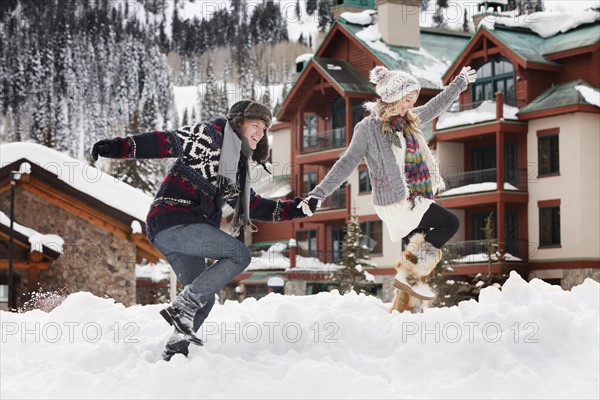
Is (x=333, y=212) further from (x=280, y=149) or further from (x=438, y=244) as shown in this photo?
(x=438, y=244)

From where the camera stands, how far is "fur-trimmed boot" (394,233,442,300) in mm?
8555

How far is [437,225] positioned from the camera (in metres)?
8.64

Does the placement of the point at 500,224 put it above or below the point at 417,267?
below

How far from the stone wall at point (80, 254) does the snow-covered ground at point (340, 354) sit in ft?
41.3

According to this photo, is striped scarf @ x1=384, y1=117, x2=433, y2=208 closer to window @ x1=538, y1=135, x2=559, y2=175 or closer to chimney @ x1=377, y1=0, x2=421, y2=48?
window @ x1=538, y1=135, x2=559, y2=175

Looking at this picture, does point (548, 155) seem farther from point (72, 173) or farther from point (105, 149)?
point (105, 149)

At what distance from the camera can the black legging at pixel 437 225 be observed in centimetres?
858

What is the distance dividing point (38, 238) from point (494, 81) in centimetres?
1875

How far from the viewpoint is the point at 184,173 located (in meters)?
7.21

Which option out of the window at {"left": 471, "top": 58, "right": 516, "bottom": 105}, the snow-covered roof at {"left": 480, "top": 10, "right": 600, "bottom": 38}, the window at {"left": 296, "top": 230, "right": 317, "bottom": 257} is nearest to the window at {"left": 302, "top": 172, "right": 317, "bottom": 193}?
the window at {"left": 296, "top": 230, "right": 317, "bottom": 257}

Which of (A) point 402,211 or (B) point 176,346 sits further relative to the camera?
(A) point 402,211

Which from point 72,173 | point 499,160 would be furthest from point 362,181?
point 72,173

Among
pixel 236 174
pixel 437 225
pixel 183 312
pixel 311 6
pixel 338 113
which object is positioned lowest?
pixel 338 113

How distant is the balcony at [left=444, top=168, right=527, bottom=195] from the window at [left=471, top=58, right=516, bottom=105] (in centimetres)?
237
